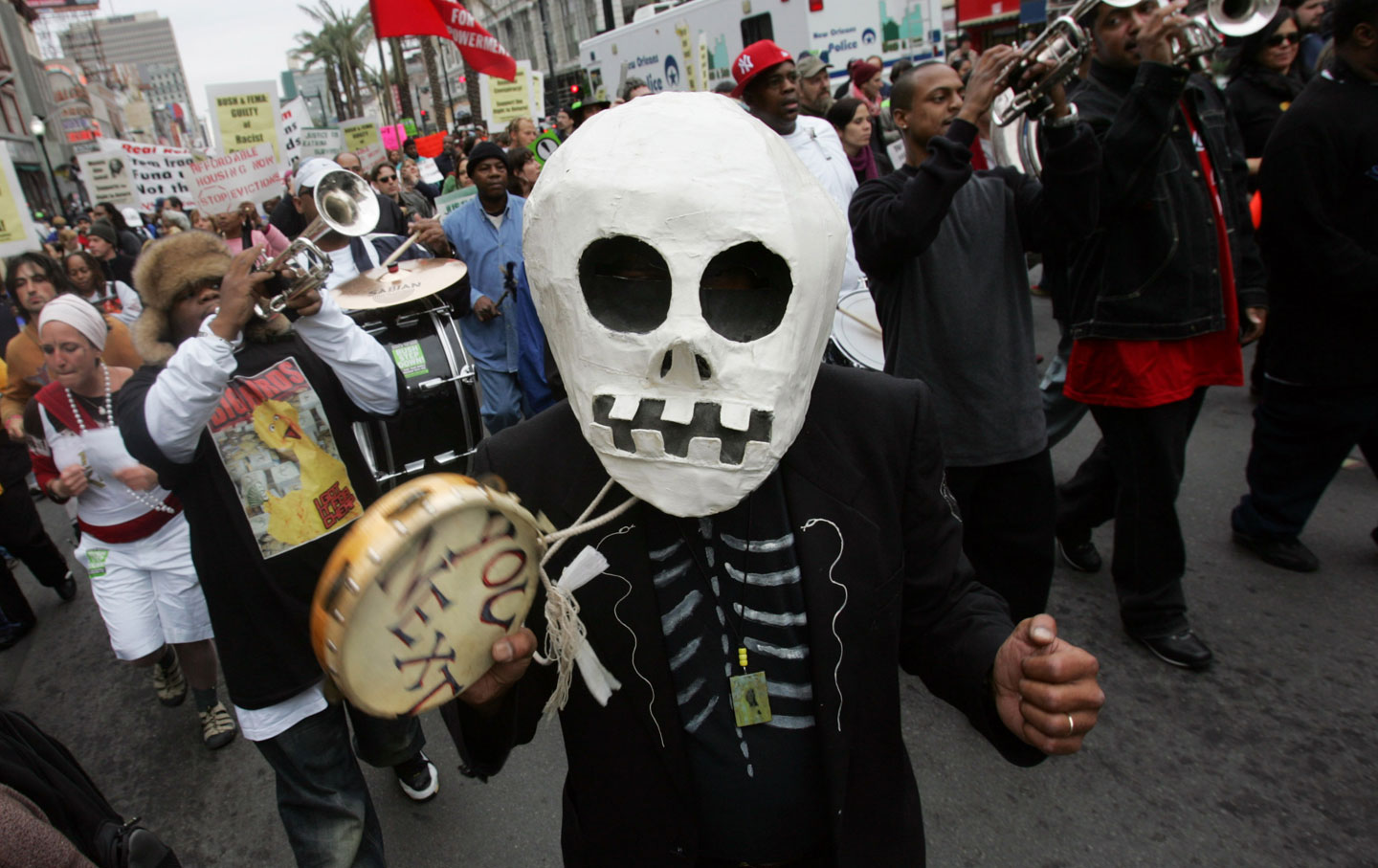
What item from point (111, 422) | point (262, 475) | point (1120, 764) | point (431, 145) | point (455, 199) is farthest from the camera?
point (431, 145)

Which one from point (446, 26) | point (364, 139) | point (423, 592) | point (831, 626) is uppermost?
point (446, 26)

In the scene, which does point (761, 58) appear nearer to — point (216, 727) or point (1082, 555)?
point (1082, 555)

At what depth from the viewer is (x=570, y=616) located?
1213 millimetres

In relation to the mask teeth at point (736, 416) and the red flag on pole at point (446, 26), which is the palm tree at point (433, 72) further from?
the mask teeth at point (736, 416)

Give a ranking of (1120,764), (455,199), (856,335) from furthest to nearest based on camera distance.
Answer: (455,199) → (856,335) → (1120,764)

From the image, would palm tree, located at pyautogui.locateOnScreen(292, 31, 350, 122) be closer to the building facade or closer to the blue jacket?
the blue jacket

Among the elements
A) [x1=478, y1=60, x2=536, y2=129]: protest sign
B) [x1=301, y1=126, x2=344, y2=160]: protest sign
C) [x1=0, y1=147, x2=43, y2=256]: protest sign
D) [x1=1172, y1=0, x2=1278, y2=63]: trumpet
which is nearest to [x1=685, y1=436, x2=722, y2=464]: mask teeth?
[x1=1172, y1=0, x2=1278, y2=63]: trumpet

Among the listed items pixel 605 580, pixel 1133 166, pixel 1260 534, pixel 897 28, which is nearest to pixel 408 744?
pixel 605 580

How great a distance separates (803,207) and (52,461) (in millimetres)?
3629

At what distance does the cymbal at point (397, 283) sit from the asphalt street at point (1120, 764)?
213 cm

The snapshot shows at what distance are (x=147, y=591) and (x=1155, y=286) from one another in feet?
13.4

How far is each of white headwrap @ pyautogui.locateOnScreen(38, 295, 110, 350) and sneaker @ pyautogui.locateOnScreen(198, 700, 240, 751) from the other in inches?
65.0

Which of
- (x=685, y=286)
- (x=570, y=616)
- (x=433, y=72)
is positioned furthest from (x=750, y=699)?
(x=433, y=72)

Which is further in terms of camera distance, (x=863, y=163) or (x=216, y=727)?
(x=863, y=163)
